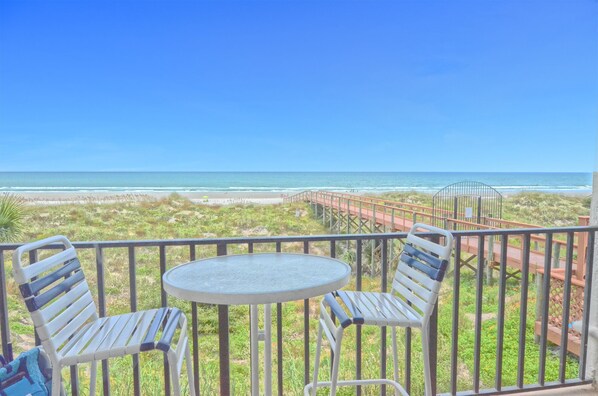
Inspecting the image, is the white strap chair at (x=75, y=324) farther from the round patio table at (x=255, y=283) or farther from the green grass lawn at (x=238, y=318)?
the green grass lawn at (x=238, y=318)

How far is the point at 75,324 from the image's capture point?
1.27 meters

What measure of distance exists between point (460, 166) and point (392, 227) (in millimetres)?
42587

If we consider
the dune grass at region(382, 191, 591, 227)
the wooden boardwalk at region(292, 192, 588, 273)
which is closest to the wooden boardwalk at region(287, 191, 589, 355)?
the wooden boardwalk at region(292, 192, 588, 273)

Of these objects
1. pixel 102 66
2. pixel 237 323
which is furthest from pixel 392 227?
pixel 102 66

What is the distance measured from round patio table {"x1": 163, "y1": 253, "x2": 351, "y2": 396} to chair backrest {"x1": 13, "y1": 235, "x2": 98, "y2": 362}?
0.33 meters

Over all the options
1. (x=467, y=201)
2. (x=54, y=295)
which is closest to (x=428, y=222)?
(x=467, y=201)

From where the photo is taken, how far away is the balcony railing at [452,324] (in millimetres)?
1601

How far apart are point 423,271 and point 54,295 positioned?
1316mm

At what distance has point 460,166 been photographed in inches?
1874

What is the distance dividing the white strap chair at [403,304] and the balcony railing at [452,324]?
5.7 inches

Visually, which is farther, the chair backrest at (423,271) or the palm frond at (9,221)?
the palm frond at (9,221)

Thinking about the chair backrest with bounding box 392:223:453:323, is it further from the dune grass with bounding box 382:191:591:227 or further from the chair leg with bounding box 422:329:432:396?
the dune grass with bounding box 382:191:591:227

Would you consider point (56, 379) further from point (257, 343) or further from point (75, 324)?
point (257, 343)

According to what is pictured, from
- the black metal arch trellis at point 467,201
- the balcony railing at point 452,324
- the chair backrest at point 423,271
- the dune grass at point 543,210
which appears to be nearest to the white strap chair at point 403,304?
the chair backrest at point 423,271
